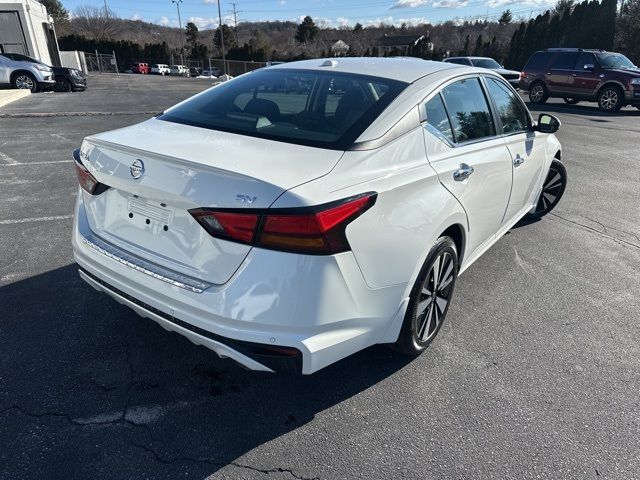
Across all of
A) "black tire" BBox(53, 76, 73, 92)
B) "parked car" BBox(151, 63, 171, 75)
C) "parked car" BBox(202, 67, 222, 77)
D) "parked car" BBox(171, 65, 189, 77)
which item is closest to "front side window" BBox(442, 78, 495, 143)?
"black tire" BBox(53, 76, 73, 92)

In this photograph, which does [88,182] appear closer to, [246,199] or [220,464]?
[246,199]

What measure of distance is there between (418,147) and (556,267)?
249cm

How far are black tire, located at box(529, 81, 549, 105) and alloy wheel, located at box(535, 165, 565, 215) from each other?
14588mm

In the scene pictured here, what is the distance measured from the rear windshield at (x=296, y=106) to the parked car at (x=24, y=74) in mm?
19654

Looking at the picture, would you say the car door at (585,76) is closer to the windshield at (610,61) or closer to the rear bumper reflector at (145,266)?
the windshield at (610,61)

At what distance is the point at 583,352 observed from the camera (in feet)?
9.96

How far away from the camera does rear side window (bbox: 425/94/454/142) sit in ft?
8.87

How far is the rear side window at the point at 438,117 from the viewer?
8.87ft

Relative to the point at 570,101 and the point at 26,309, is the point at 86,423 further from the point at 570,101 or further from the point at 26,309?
the point at 570,101

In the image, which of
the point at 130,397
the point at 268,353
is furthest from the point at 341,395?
the point at 130,397

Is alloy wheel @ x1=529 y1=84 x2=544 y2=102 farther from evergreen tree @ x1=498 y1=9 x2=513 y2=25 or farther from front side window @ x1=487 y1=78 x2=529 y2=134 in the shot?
evergreen tree @ x1=498 y1=9 x2=513 y2=25

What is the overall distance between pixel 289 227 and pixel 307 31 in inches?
3495

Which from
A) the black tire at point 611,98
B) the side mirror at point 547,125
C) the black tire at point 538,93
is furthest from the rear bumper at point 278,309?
the black tire at point 538,93

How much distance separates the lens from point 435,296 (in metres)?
2.85
